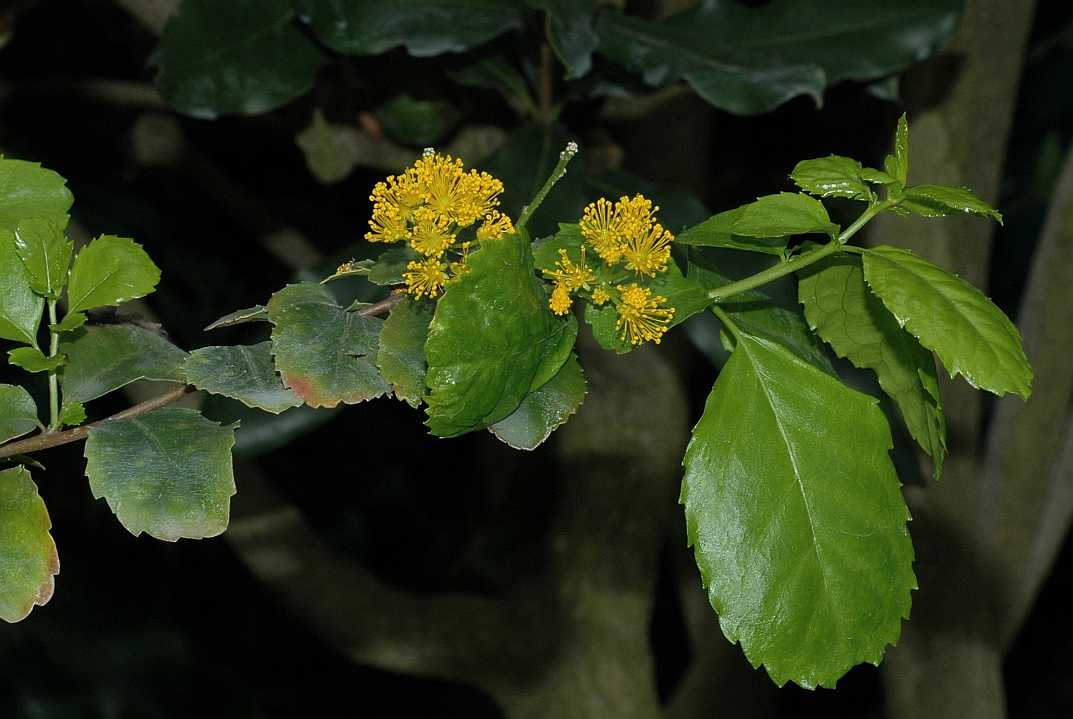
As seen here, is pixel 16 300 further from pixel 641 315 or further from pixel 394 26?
pixel 394 26

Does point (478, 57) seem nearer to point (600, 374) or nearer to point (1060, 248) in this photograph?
point (600, 374)

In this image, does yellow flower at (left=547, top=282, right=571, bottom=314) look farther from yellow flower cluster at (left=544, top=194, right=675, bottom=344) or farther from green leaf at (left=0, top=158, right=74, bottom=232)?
green leaf at (left=0, top=158, right=74, bottom=232)

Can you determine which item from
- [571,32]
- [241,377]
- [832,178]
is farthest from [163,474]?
[571,32]

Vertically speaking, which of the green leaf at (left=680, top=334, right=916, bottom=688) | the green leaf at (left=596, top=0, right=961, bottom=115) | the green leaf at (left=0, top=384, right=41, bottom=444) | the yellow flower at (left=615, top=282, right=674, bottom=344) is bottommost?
the green leaf at (left=596, top=0, right=961, bottom=115)

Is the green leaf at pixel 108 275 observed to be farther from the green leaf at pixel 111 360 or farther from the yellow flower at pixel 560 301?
the yellow flower at pixel 560 301

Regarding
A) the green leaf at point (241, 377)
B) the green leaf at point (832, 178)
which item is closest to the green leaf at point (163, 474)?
the green leaf at point (241, 377)

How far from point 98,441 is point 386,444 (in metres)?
1.78

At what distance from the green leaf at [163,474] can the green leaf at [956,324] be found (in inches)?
9.8

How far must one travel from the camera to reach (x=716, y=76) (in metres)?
1.04

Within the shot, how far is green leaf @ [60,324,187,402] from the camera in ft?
1.50

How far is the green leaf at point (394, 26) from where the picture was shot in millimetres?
1023

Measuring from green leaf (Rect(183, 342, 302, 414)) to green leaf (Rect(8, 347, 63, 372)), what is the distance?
0.19 feet

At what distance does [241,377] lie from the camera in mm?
422

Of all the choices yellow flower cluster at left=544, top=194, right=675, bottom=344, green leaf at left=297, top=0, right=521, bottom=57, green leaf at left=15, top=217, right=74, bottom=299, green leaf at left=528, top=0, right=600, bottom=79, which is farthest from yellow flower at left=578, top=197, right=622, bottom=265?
green leaf at left=297, top=0, right=521, bottom=57
